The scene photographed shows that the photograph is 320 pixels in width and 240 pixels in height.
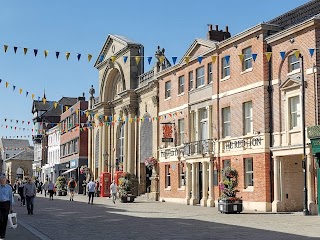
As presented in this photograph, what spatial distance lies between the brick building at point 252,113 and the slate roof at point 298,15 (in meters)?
0.06

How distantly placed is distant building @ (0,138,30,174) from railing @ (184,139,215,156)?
101214 millimetres

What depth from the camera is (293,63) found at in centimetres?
2773

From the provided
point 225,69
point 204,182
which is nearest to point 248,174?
point 204,182

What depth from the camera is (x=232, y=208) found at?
26.4 meters

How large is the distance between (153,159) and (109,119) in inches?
551

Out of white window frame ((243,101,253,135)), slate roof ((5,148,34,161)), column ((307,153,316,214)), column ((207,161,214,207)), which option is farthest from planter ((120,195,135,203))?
slate roof ((5,148,34,161))

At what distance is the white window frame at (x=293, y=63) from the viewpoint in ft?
90.1

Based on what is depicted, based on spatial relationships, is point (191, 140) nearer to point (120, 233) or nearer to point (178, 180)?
point (178, 180)

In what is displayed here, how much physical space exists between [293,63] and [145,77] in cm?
2177

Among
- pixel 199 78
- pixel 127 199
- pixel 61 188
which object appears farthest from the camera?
pixel 61 188

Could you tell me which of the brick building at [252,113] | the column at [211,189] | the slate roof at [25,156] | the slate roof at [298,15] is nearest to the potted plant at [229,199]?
the brick building at [252,113]

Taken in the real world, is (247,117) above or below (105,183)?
above

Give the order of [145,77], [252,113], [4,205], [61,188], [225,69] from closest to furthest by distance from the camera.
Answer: [4,205]
[252,113]
[225,69]
[145,77]
[61,188]

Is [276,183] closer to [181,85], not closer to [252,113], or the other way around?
[252,113]
